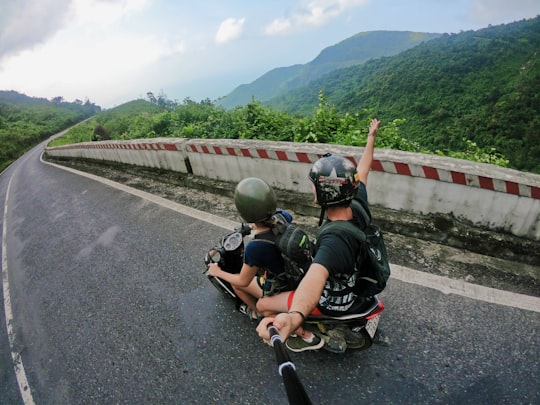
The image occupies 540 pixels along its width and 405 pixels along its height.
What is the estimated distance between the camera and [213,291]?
359 cm

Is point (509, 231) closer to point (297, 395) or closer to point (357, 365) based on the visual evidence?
point (357, 365)

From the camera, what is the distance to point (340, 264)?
5.67 feet

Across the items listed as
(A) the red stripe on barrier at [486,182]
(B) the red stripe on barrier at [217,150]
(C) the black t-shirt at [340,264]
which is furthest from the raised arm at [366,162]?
(B) the red stripe on barrier at [217,150]

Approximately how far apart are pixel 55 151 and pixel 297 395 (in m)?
25.2

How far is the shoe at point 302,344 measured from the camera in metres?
2.51

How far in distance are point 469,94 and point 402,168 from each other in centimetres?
7156

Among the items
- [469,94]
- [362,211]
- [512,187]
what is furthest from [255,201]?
[469,94]

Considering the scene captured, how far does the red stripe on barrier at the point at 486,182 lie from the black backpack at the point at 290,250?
222cm

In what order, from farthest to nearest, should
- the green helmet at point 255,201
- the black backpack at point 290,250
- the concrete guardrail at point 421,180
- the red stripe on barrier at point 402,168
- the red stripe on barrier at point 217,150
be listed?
the red stripe on barrier at point 217,150 < the red stripe on barrier at point 402,168 < the concrete guardrail at point 421,180 < the green helmet at point 255,201 < the black backpack at point 290,250

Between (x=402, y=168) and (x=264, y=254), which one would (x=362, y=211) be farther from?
(x=402, y=168)

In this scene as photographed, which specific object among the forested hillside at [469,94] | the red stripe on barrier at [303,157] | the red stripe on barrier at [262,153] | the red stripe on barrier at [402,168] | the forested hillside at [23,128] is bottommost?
the forested hillside at [469,94]

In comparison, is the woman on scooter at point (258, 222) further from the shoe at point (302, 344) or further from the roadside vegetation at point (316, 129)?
the roadside vegetation at point (316, 129)

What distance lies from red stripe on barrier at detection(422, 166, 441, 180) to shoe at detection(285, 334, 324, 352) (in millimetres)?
2304

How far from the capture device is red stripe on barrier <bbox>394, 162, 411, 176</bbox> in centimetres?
365
